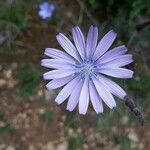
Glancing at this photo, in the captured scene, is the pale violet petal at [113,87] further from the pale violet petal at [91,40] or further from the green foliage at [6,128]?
the green foliage at [6,128]

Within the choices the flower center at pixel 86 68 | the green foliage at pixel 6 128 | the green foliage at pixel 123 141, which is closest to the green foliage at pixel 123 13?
the green foliage at pixel 123 141

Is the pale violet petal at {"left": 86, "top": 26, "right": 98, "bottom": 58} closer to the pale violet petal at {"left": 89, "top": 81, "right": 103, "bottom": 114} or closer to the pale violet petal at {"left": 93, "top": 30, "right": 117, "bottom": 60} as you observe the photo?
the pale violet petal at {"left": 93, "top": 30, "right": 117, "bottom": 60}

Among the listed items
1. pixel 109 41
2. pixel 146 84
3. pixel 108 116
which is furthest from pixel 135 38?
pixel 109 41

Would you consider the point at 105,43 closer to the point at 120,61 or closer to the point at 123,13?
the point at 120,61

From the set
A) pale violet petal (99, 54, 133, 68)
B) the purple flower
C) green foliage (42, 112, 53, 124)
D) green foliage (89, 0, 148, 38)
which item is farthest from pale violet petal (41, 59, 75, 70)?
green foliage (42, 112, 53, 124)

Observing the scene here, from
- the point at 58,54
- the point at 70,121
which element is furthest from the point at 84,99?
the point at 70,121

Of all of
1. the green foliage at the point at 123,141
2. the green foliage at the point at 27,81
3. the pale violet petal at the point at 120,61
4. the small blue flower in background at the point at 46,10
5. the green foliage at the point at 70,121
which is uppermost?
the small blue flower in background at the point at 46,10
